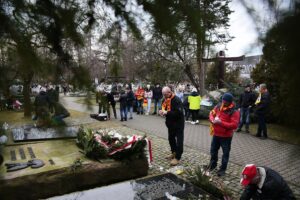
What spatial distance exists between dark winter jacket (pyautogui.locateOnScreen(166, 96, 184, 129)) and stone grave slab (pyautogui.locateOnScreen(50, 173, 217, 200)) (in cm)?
167

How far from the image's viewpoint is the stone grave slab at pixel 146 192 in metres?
4.09

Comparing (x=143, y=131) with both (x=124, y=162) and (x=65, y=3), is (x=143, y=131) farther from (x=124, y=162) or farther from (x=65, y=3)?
(x=65, y=3)

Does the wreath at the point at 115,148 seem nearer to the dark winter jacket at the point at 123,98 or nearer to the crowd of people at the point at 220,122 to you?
the crowd of people at the point at 220,122

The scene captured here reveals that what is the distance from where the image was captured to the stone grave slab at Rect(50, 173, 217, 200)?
409 cm

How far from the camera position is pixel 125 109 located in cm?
1363

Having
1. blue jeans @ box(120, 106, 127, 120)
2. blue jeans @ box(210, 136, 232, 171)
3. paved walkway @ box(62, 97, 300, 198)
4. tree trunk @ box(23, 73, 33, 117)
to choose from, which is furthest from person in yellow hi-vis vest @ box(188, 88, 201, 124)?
tree trunk @ box(23, 73, 33, 117)

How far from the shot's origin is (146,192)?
424cm

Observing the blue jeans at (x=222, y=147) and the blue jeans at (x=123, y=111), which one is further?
the blue jeans at (x=123, y=111)

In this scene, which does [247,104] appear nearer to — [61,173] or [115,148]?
[115,148]

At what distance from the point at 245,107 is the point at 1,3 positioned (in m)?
9.95

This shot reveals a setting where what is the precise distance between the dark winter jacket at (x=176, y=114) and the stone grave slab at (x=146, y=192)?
Answer: 167 cm

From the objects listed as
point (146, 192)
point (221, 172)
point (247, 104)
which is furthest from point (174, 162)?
point (247, 104)

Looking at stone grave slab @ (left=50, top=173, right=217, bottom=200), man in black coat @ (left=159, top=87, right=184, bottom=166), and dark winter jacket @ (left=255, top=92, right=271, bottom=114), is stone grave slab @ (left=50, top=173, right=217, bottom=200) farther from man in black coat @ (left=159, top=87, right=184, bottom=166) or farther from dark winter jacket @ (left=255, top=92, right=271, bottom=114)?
dark winter jacket @ (left=255, top=92, right=271, bottom=114)

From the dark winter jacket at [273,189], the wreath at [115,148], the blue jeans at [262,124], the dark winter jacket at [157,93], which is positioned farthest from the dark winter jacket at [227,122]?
the dark winter jacket at [157,93]
